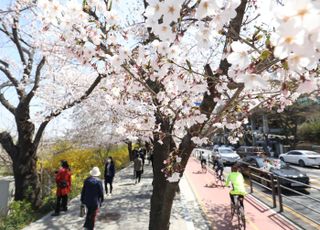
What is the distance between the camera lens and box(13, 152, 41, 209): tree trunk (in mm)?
11945

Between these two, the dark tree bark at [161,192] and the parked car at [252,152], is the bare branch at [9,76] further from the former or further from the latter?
the parked car at [252,152]

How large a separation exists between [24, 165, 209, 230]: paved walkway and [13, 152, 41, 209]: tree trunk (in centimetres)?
132

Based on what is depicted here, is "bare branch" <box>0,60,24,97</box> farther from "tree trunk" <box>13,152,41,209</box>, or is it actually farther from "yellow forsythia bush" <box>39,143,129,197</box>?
"yellow forsythia bush" <box>39,143,129,197</box>

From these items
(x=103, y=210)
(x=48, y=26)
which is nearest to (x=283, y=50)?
(x=48, y=26)

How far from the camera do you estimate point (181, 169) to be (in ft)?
15.6

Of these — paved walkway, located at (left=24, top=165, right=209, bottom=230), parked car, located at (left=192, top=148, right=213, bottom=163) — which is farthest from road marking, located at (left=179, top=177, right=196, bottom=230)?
parked car, located at (left=192, top=148, right=213, bottom=163)

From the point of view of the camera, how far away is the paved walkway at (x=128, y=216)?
9.77 metres

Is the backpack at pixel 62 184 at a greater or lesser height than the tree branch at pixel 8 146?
lesser

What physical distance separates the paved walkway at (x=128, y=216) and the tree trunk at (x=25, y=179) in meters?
1.32

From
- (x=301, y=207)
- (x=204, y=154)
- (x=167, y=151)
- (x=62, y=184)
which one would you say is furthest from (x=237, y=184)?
(x=204, y=154)

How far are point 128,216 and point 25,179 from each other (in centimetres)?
408

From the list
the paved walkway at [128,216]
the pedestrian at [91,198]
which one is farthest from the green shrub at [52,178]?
the pedestrian at [91,198]

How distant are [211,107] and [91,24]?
1.88 metres

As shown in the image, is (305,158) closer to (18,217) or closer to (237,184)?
(237,184)
